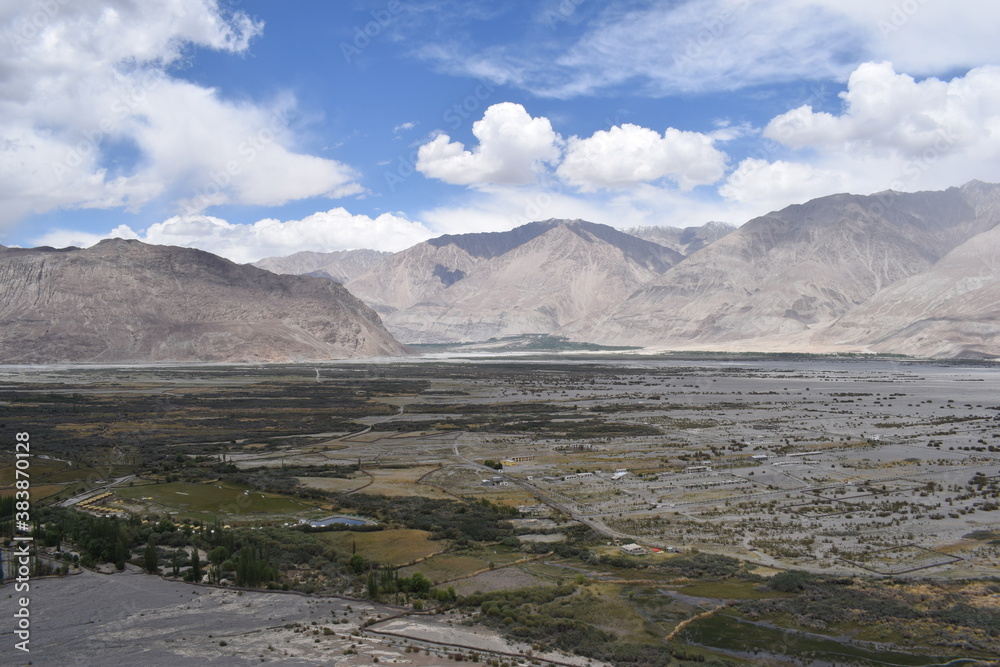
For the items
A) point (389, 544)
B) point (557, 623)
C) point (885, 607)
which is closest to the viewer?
point (557, 623)

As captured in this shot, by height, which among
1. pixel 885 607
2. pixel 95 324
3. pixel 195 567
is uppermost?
pixel 95 324

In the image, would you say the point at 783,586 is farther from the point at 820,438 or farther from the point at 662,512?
the point at 820,438

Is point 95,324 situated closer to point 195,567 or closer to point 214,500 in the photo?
point 214,500

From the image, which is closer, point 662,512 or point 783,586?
point 783,586

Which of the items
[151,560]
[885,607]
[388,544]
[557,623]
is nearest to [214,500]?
[151,560]

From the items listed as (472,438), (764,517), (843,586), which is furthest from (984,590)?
(472,438)

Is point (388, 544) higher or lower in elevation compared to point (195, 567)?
→ lower

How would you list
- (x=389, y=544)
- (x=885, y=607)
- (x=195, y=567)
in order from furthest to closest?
(x=389, y=544)
(x=195, y=567)
(x=885, y=607)
